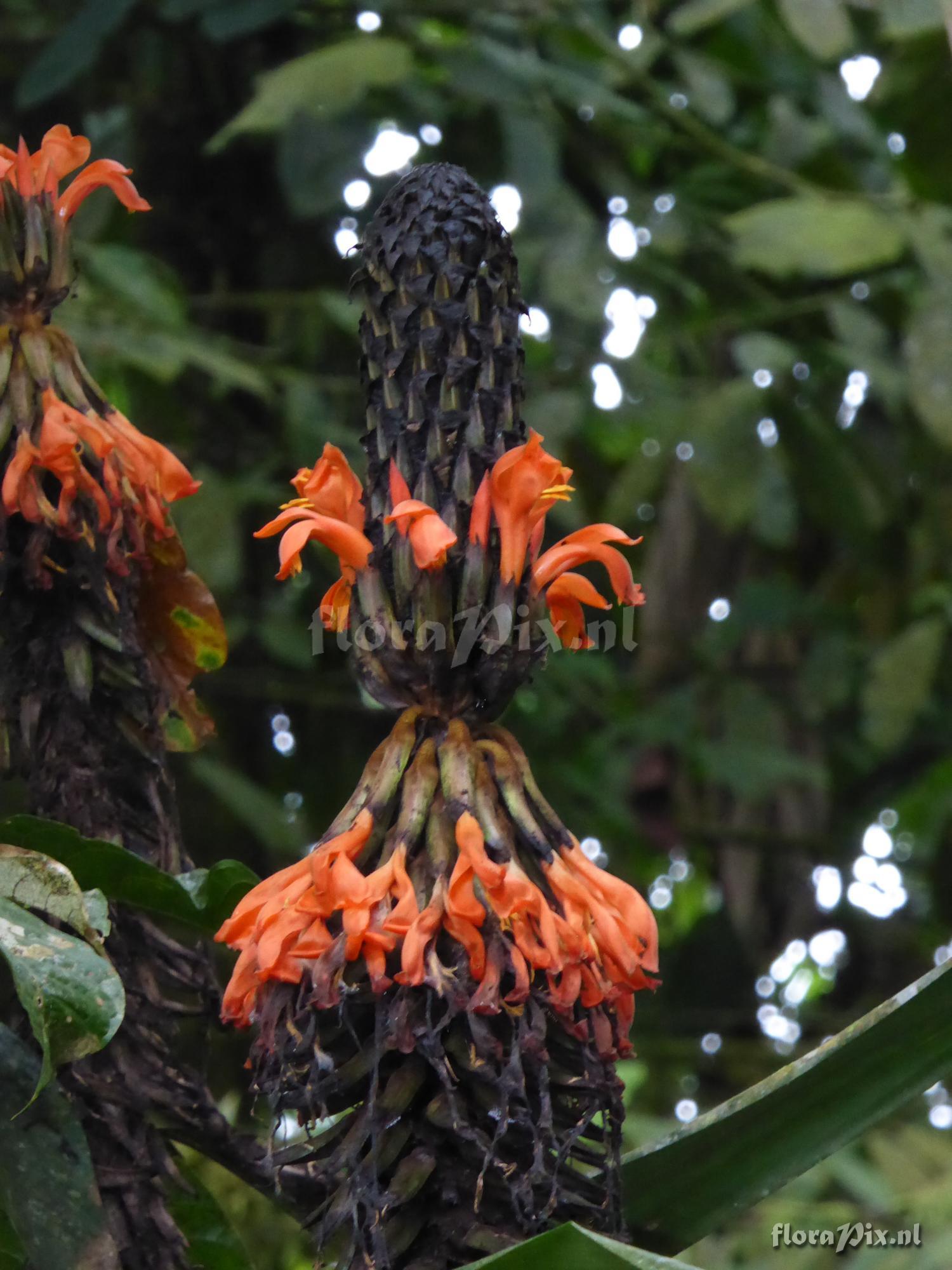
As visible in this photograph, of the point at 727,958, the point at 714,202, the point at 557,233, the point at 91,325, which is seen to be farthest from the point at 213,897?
the point at 727,958

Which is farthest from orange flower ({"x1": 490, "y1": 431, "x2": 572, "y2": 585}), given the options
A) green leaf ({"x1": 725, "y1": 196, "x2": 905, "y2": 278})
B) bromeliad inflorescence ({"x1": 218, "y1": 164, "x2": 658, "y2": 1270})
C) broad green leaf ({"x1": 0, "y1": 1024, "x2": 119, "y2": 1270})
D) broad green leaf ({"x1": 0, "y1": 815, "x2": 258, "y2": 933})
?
green leaf ({"x1": 725, "y1": 196, "x2": 905, "y2": 278})

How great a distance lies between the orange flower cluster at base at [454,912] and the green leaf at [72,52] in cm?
153

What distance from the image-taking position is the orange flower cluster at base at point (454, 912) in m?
0.69

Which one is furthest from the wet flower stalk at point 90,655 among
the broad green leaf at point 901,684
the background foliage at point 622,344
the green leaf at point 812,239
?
the broad green leaf at point 901,684

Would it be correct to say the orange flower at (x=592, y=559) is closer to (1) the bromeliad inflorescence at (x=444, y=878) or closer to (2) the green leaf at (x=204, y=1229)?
(1) the bromeliad inflorescence at (x=444, y=878)

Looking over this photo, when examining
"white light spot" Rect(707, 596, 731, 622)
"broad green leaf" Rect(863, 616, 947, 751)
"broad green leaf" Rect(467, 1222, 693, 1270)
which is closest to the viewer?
"broad green leaf" Rect(467, 1222, 693, 1270)

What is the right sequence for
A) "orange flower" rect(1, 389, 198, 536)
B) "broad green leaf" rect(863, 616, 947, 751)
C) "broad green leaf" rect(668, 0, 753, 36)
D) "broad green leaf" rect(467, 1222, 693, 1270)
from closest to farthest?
"broad green leaf" rect(467, 1222, 693, 1270), "orange flower" rect(1, 389, 198, 536), "broad green leaf" rect(668, 0, 753, 36), "broad green leaf" rect(863, 616, 947, 751)

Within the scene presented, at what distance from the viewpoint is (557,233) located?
2.37 m

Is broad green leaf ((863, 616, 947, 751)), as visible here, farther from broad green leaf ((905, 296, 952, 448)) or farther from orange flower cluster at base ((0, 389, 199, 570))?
orange flower cluster at base ((0, 389, 199, 570))

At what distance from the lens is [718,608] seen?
3486 mm

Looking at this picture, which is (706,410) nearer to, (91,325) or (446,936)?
(91,325)

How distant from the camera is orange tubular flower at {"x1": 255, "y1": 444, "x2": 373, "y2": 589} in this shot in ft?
2.54

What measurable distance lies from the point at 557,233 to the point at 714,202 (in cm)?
42

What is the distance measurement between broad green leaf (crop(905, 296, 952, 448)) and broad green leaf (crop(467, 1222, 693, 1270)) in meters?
1.69
